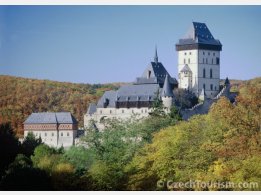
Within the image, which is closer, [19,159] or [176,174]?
[176,174]

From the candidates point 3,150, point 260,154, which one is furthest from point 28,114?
point 260,154

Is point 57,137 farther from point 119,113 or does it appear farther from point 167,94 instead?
point 167,94

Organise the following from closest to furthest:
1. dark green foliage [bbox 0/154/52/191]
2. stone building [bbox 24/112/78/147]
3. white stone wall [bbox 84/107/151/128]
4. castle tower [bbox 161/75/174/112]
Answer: dark green foliage [bbox 0/154/52/191] < stone building [bbox 24/112/78/147] < white stone wall [bbox 84/107/151/128] < castle tower [bbox 161/75/174/112]

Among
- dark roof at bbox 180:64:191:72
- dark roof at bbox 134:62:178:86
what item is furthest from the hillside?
dark roof at bbox 180:64:191:72

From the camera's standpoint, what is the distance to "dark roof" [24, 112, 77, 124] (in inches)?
701

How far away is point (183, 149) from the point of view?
16609mm

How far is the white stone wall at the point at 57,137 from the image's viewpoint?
717 inches

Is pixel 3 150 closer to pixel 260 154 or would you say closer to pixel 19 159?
pixel 19 159

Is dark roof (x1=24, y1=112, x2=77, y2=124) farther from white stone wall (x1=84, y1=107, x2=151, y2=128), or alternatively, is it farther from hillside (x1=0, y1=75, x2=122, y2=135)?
white stone wall (x1=84, y1=107, x2=151, y2=128)

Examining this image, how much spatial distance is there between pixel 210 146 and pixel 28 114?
3689mm

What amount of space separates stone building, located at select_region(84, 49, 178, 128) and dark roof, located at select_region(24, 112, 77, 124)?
398 millimetres
